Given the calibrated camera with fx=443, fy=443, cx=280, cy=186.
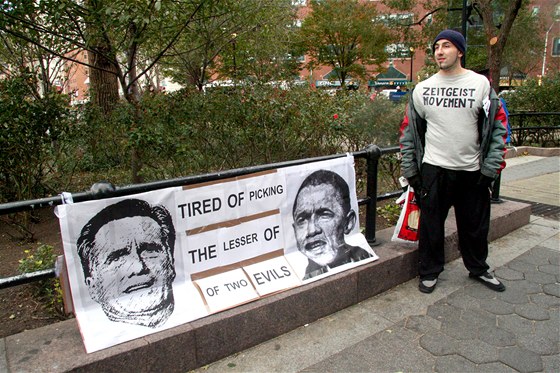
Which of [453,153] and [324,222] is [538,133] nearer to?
[453,153]

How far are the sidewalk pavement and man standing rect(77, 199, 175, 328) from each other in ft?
1.69

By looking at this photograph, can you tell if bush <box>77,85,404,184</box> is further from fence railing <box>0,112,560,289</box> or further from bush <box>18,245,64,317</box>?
bush <box>18,245,64,317</box>

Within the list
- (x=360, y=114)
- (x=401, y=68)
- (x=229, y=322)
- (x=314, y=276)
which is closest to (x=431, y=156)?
(x=314, y=276)

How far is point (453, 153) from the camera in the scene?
335 cm

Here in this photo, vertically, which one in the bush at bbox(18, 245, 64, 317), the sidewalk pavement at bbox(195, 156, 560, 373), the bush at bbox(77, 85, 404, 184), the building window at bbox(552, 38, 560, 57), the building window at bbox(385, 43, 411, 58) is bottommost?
the sidewalk pavement at bbox(195, 156, 560, 373)

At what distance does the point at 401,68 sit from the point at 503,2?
157ft

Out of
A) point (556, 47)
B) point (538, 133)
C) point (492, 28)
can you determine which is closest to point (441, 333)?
point (538, 133)

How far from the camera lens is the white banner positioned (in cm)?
239

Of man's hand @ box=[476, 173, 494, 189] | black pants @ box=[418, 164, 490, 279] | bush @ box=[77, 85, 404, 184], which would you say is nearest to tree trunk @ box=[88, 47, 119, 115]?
bush @ box=[77, 85, 404, 184]

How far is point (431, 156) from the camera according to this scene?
11.4ft

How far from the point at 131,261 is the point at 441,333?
2090 millimetres

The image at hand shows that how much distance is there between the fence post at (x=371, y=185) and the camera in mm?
3627

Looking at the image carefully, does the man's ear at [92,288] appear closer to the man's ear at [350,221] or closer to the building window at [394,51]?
the man's ear at [350,221]

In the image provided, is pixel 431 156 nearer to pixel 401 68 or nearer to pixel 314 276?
pixel 314 276
